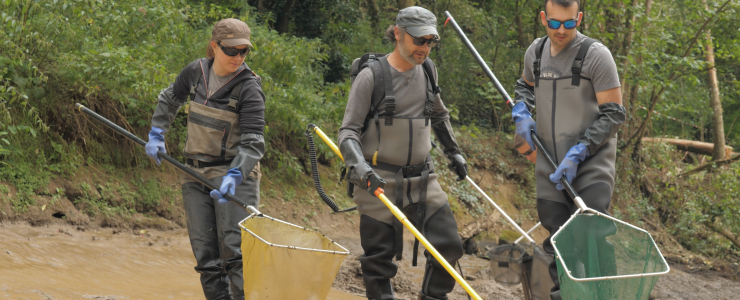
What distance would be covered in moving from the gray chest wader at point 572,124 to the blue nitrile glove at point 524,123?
127mm

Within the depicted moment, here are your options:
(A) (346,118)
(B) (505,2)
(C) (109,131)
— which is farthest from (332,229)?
(B) (505,2)

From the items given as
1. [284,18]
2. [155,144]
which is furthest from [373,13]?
[155,144]

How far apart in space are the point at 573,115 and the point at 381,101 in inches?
41.8

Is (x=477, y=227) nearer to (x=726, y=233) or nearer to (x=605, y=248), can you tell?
(x=726, y=233)

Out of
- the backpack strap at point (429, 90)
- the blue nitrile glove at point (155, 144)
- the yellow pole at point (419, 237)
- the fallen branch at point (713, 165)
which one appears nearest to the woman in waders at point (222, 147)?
the blue nitrile glove at point (155, 144)

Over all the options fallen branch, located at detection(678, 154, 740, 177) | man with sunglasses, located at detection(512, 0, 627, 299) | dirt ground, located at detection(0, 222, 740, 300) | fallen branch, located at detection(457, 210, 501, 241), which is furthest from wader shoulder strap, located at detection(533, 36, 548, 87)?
fallen branch, located at detection(678, 154, 740, 177)

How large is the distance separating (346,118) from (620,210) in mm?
9129

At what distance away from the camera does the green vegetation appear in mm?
6113

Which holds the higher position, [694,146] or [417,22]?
[417,22]

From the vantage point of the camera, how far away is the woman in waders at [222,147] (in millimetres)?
3566

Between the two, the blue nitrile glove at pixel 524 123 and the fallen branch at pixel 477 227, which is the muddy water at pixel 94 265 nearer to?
the blue nitrile glove at pixel 524 123

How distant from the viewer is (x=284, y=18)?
1189cm

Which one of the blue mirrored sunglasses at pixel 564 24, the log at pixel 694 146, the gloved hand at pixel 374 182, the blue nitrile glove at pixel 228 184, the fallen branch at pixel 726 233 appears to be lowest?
the fallen branch at pixel 726 233

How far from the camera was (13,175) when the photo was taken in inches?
237
